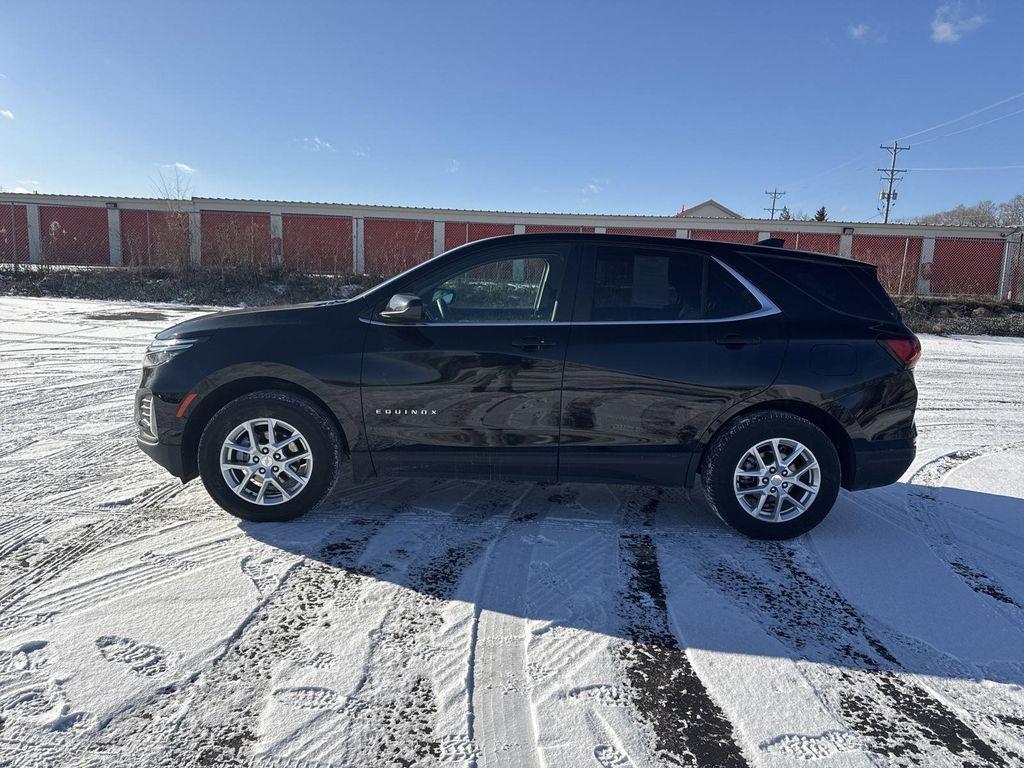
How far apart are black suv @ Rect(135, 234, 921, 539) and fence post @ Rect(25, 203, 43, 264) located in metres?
36.6

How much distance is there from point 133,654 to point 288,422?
1515 mm

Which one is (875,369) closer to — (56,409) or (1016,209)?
(56,409)

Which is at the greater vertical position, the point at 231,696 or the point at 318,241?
the point at 318,241

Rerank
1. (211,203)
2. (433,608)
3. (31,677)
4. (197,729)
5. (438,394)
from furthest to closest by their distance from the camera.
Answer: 1. (211,203)
2. (438,394)
3. (433,608)
4. (31,677)
5. (197,729)

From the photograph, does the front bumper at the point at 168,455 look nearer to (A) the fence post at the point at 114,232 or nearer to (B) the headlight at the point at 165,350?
(B) the headlight at the point at 165,350

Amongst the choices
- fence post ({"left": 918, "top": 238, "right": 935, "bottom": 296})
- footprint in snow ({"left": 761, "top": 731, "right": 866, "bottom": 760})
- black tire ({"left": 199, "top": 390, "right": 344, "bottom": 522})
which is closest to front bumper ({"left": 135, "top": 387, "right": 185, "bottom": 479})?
black tire ({"left": 199, "top": 390, "right": 344, "bottom": 522})

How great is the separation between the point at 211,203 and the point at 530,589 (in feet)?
113

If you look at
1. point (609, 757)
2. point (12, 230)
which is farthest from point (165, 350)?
point (12, 230)

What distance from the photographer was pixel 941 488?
4.93 m

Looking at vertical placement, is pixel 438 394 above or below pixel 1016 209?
below

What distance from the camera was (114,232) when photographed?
31.9 metres

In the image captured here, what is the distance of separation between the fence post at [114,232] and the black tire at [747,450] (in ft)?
116

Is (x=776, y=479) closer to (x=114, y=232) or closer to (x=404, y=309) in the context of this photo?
(x=404, y=309)

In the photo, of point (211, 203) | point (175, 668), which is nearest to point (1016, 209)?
point (211, 203)
